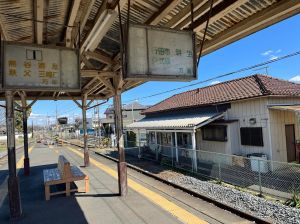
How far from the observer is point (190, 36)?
229 inches

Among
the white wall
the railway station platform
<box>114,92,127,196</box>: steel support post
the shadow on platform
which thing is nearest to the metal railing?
the white wall

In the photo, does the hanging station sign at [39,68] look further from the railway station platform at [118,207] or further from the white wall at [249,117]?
the white wall at [249,117]

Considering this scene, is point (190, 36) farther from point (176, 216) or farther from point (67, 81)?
point (176, 216)

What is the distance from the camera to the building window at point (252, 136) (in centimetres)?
1515

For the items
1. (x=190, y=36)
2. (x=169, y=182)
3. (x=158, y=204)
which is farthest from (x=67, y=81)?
(x=169, y=182)

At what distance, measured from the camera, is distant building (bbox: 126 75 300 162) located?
14812mm

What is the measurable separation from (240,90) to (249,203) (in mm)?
9196

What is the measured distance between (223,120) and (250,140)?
6.59 ft

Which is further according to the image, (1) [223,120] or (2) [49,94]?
(2) [49,94]

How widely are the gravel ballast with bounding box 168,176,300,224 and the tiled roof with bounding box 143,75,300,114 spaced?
573cm

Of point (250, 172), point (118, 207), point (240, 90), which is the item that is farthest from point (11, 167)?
point (240, 90)

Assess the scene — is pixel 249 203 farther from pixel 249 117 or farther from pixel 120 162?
pixel 249 117

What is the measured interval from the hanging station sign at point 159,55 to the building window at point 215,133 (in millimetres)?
11678

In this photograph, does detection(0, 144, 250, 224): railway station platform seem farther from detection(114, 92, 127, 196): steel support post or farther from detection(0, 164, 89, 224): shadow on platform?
detection(114, 92, 127, 196): steel support post
